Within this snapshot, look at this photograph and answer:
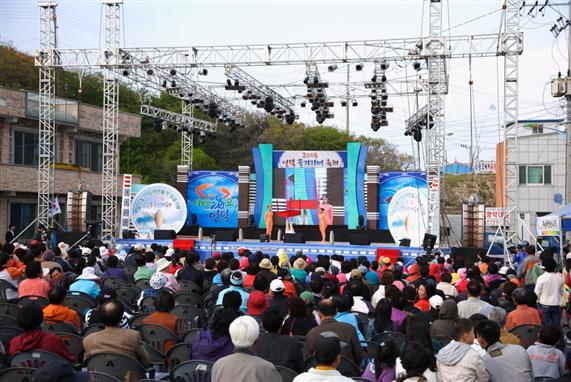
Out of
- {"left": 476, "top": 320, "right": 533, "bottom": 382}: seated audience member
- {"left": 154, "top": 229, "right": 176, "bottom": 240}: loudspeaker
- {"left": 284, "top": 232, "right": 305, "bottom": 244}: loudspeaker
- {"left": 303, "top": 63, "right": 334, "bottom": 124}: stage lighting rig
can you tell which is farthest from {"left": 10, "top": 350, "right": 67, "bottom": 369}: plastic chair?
{"left": 154, "top": 229, "right": 176, "bottom": 240}: loudspeaker

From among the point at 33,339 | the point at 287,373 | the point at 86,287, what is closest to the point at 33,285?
the point at 86,287

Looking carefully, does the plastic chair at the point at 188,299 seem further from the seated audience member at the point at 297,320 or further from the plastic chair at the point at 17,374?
the plastic chair at the point at 17,374

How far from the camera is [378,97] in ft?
92.6

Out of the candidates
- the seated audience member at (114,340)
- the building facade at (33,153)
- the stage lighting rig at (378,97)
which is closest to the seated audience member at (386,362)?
the seated audience member at (114,340)

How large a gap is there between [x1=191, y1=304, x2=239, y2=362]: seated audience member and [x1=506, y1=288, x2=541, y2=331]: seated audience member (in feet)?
11.0

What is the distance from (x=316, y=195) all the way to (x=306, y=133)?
91.2ft

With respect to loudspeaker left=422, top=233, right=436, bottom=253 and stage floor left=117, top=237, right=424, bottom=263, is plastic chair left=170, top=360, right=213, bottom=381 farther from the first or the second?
stage floor left=117, top=237, right=424, bottom=263

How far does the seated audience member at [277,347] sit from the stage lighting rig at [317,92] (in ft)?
60.8

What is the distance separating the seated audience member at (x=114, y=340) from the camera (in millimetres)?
5723

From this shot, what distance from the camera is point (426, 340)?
16.6 feet

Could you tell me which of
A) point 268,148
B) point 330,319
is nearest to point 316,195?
point 268,148

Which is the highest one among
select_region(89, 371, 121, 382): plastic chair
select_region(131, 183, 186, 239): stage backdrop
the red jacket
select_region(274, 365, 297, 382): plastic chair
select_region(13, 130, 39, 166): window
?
select_region(13, 130, 39, 166): window

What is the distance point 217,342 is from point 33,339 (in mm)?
1420

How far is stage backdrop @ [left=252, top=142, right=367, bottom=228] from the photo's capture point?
95.5 ft
